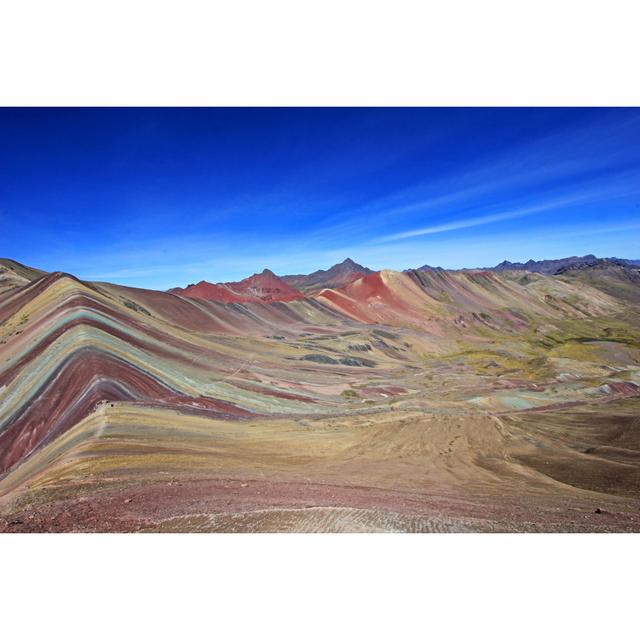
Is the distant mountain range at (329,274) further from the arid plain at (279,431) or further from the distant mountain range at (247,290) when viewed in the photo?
the arid plain at (279,431)

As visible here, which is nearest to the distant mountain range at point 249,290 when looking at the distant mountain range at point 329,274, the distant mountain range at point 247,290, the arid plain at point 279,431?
the distant mountain range at point 247,290

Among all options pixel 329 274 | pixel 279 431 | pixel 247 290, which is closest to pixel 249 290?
pixel 247 290

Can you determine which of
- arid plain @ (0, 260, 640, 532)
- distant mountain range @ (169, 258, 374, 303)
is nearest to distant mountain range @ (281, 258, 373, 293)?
distant mountain range @ (169, 258, 374, 303)

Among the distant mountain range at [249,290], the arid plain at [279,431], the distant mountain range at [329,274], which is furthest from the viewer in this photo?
the distant mountain range at [329,274]

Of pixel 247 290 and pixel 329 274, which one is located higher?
pixel 329 274

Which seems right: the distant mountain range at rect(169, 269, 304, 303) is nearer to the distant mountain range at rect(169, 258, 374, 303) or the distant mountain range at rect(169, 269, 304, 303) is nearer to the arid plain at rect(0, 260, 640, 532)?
the distant mountain range at rect(169, 258, 374, 303)

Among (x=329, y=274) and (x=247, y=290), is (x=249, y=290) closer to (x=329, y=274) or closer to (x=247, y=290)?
(x=247, y=290)

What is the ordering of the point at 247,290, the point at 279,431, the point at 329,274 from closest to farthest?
the point at 279,431
the point at 247,290
the point at 329,274

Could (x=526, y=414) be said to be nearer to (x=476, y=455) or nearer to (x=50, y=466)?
(x=476, y=455)

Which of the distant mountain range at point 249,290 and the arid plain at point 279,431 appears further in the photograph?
the distant mountain range at point 249,290
